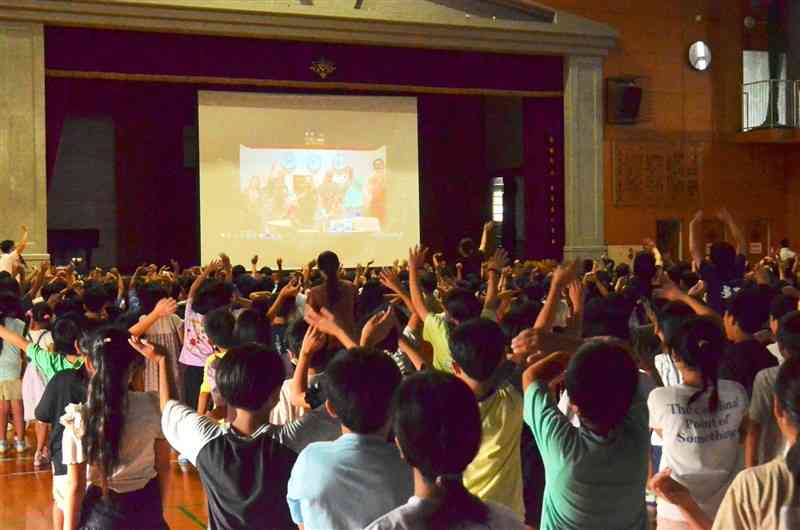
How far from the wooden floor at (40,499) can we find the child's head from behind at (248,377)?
306cm

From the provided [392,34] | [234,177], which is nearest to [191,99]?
[234,177]

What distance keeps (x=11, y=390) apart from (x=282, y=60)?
926 cm

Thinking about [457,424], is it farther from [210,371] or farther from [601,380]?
[210,371]

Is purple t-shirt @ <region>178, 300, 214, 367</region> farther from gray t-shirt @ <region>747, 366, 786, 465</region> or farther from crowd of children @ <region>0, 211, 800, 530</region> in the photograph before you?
gray t-shirt @ <region>747, 366, 786, 465</region>

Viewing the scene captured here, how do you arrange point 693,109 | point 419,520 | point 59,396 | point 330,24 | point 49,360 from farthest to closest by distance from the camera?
point 693,109 < point 330,24 < point 49,360 < point 59,396 < point 419,520

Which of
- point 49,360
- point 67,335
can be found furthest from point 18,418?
point 67,335

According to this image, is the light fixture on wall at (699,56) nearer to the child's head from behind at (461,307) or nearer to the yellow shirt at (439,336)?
the child's head from behind at (461,307)

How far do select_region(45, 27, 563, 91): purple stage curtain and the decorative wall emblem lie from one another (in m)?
0.06

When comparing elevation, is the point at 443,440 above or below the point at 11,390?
above

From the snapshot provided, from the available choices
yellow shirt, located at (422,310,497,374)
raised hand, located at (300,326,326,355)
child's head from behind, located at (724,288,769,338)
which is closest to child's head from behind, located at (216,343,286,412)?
raised hand, located at (300,326,326,355)

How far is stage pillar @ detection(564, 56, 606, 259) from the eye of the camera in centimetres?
1712

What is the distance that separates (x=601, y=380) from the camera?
103 inches

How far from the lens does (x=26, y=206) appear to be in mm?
14195

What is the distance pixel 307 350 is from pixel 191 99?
51.4 ft
